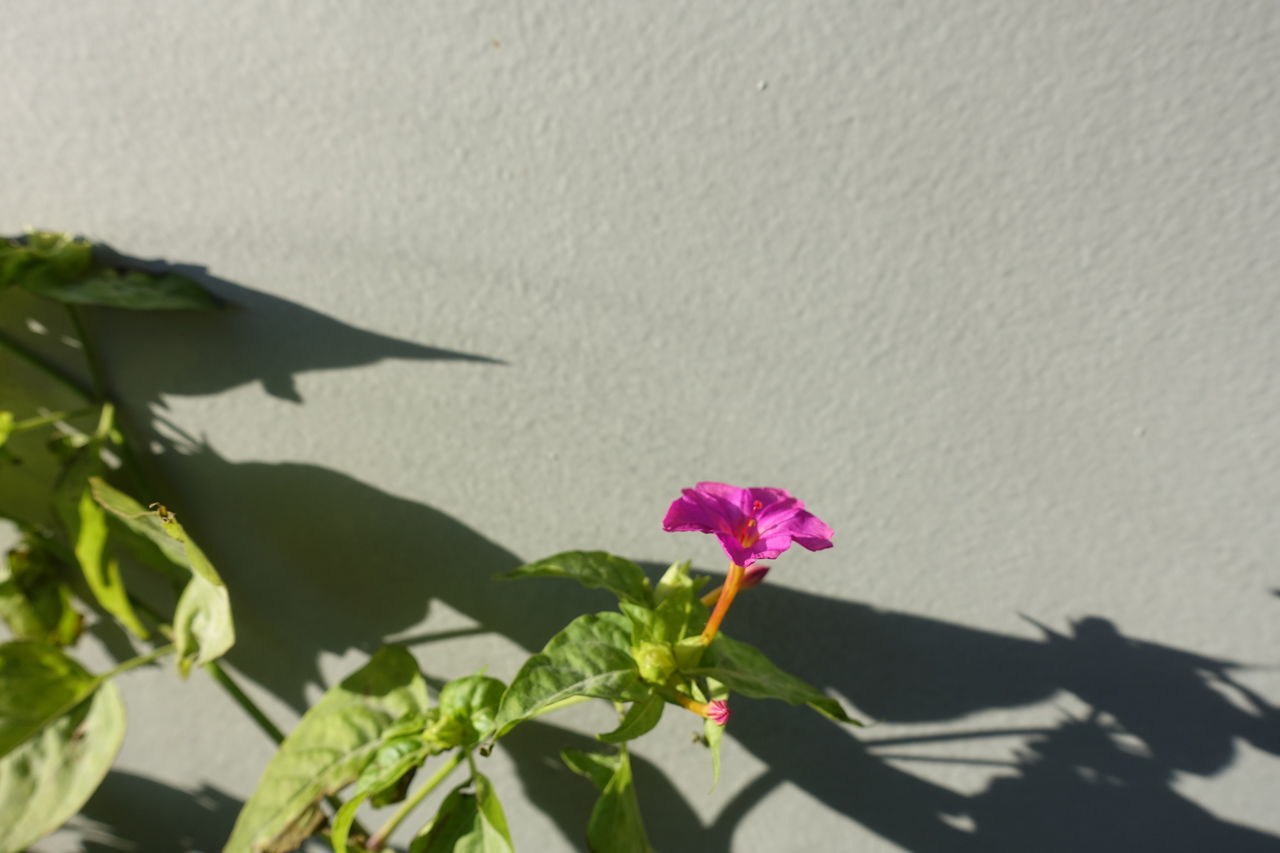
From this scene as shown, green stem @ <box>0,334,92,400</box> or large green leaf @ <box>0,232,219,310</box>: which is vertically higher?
large green leaf @ <box>0,232,219,310</box>

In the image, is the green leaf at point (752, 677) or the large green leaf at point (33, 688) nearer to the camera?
the green leaf at point (752, 677)

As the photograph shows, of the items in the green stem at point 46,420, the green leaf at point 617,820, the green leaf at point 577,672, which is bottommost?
the green leaf at point 617,820

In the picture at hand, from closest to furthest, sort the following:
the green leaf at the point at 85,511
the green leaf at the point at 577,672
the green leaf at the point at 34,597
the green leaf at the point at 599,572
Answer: the green leaf at the point at 577,672 → the green leaf at the point at 599,572 → the green leaf at the point at 85,511 → the green leaf at the point at 34,597

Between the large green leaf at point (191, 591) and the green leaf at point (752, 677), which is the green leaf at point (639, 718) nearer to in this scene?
the green leaf at point (752, 677)

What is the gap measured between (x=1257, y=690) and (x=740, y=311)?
53 cm

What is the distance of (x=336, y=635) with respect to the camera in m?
0.79

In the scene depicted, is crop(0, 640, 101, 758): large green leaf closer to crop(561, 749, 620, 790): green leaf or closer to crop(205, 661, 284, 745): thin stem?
crop(205, 661, 284, 745): thin stem

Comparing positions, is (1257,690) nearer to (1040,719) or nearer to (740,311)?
(1040,719)

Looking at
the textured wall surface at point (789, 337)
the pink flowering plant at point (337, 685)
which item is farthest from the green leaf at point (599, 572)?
the textured wall surface at point (789, 337)

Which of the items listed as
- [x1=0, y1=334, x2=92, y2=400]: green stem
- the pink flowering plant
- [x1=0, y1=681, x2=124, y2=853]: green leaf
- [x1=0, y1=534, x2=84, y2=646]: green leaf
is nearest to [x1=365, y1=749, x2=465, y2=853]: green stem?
the pink flowering plant

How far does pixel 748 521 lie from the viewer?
48cm

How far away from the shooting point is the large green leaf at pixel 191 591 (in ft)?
1.63

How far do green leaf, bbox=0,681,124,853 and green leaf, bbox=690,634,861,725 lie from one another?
0.54 meters

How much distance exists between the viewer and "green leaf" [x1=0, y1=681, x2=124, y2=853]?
64 cm
